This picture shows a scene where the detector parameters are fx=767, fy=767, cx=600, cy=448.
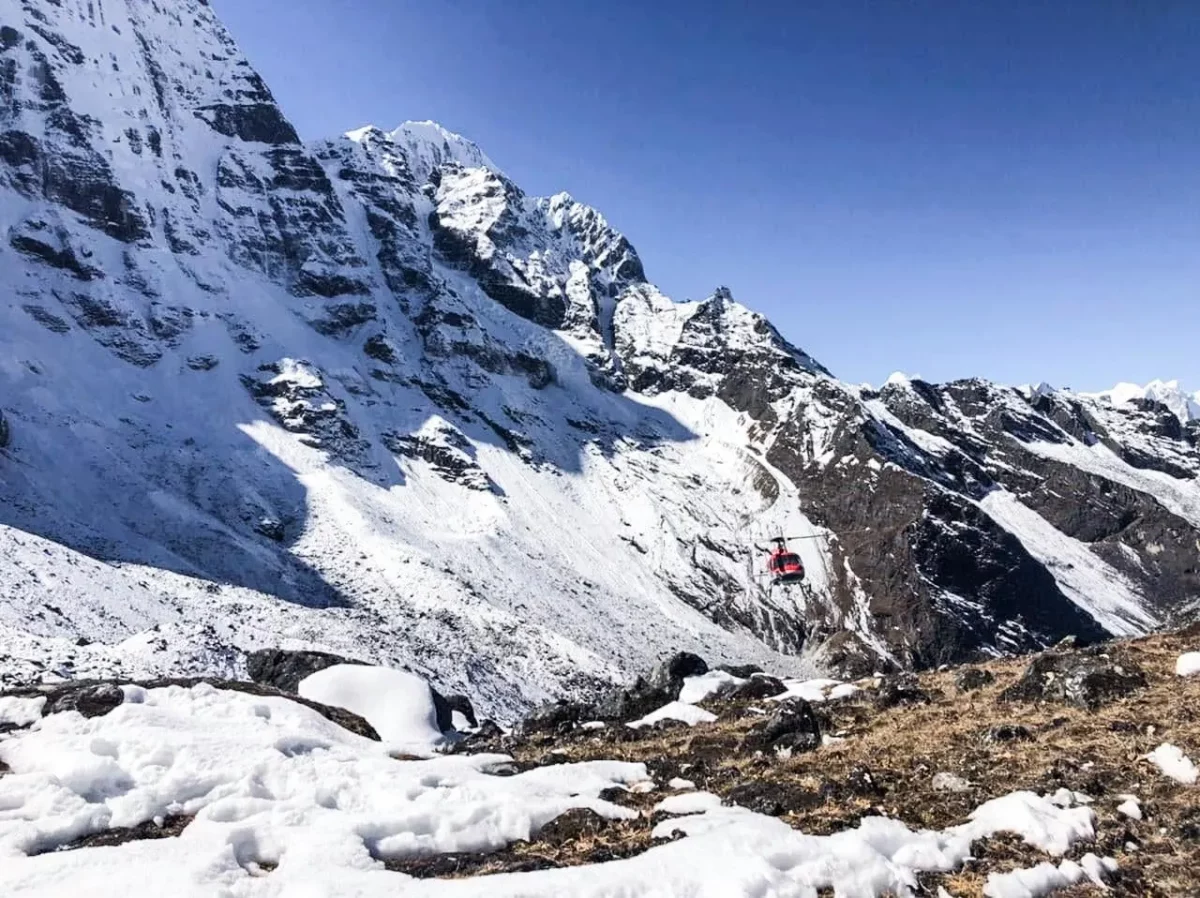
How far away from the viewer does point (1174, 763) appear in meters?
9.55

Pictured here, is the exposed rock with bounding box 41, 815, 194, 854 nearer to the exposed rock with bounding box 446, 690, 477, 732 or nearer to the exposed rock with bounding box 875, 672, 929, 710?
the exposed rock with bounding box 875, 672, 929, 710

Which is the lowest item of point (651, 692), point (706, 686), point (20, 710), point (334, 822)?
point (651, 692)

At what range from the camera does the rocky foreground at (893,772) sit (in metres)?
7.66

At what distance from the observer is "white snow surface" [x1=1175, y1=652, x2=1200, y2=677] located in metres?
13.7

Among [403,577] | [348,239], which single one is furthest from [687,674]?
[348,239]

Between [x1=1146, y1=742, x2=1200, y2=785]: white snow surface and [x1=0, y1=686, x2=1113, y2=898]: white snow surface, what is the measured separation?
1981 mm

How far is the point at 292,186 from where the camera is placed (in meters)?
136

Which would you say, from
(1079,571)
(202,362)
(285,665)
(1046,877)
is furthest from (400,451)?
(1079,571)

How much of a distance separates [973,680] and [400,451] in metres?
91.7

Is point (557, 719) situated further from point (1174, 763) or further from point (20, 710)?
point (1174, 763)

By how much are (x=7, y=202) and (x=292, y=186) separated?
46.0m

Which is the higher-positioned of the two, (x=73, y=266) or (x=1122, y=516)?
(x=73, y=266)

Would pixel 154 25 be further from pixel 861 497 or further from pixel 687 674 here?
pixel 687 674

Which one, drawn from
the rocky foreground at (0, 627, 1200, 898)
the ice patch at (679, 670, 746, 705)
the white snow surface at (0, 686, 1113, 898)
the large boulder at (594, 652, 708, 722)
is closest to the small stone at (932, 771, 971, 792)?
the rocky foreground at (0, 627, 1200, 898)
